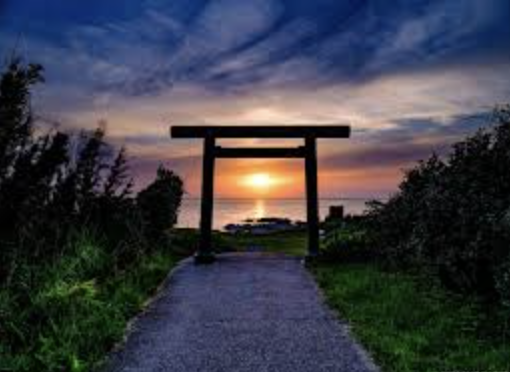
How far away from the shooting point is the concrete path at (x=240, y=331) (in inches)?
318

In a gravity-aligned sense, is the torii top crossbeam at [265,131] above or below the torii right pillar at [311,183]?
above

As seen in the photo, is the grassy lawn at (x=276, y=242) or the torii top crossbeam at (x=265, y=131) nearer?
the torii top crossbeam at (x=265, y=131)

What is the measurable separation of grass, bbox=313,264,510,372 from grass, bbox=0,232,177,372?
10.1ft

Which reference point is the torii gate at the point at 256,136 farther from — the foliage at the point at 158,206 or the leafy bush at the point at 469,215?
the leafy bush at the point at 469,215

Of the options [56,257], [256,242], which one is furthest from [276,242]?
[56,257]

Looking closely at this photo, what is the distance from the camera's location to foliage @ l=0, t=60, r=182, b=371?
8.66 meters

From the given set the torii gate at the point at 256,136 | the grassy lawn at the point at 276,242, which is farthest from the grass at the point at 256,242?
the torii gate at the point at 256,136

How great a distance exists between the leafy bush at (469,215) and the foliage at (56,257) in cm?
468

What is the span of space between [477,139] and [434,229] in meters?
1.79

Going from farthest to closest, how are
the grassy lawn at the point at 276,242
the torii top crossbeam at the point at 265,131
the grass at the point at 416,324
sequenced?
the grassy lawn at the point at 276,242
the torii top crossbeam at the point at 265,131
the grass at the point at 416,324

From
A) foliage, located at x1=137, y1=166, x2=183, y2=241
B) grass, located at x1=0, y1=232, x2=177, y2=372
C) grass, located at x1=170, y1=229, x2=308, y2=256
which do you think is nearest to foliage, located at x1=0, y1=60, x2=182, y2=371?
grass, located at x1=0, y1=232, x2=177, y2=372

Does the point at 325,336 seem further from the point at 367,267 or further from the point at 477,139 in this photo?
the point at 367,267

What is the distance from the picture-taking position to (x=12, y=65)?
1089cm

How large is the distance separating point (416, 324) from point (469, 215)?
1981mm
